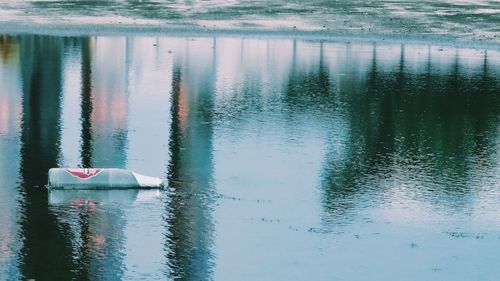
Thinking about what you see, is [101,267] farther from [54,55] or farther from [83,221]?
[54,55]

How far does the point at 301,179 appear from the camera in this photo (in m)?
52.4

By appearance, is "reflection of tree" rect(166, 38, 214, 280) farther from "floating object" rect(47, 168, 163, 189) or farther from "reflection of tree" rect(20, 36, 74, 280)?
"reflection of tree" rect(20, 36, 74, 280)

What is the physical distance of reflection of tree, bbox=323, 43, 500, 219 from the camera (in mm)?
51281

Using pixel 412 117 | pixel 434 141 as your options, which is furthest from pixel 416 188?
pixel 412 117

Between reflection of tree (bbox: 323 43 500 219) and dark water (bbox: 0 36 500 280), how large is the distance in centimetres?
21

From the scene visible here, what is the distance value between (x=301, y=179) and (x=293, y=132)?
13.2 meters

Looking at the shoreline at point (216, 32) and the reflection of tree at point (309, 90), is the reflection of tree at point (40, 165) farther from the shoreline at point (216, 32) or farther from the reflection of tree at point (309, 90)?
the shoreline at point (216, 32)

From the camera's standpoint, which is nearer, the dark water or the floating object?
the dark water

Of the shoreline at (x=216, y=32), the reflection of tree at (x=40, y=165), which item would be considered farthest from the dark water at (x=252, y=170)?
the shoreline at (x=216, y=32)

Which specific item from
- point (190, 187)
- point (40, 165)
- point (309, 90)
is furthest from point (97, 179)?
point (309, 90)

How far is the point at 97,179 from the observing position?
4806 cm

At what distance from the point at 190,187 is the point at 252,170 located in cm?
559

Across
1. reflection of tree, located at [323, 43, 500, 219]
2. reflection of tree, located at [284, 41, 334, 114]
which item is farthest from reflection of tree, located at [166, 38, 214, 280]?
reflection of tree, located at [284, 41, 334, 114]

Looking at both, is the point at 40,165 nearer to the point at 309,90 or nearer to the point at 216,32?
the point at 309,90
